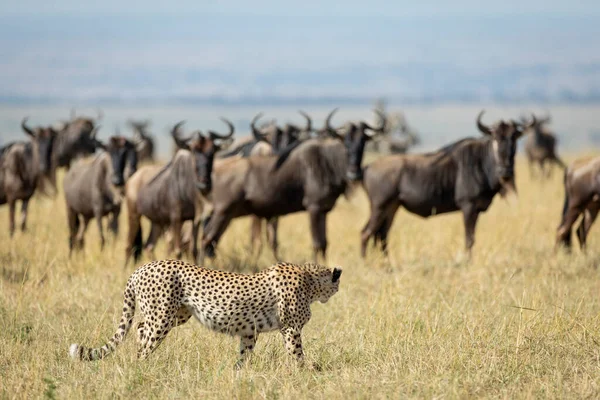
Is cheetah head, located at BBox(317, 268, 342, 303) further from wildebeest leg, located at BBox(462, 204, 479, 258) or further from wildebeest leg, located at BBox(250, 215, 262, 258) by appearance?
wildebeest leg, located at BBox(250, 215, 262, 258)

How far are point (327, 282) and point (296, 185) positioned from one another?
601 centimetres

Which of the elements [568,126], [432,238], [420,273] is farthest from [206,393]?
[568,126]

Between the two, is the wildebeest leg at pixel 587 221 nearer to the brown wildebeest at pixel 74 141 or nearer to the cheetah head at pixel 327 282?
the cheetah head at pixel 327 282

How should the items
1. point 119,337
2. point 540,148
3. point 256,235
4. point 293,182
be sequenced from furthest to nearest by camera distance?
point 540,148, point 256,235, point 293,182, point 119,337

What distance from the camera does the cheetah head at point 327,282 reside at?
6453 millimetres

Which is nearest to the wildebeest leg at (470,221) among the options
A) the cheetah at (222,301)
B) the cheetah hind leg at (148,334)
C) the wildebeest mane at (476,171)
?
the wildebeest mane at (476,171)

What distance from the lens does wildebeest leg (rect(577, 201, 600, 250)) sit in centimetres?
1226

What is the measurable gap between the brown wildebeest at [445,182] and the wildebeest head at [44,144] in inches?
231

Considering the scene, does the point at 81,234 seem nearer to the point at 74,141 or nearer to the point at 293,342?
the point at 74,141

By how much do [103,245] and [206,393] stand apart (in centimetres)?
710

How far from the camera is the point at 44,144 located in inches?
633

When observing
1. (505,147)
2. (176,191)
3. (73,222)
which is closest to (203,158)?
(176,191)

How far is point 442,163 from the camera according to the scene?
12.9 m

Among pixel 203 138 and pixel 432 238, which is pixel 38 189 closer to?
pixel 203 138
